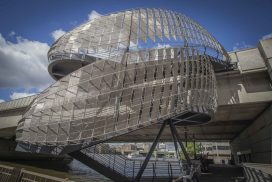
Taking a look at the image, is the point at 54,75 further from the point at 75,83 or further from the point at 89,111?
the point at 89,111

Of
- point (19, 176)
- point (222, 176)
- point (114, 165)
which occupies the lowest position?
point (222, 176)

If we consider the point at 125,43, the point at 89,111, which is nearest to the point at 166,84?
the point at 125,43

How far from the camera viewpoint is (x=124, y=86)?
778 inches

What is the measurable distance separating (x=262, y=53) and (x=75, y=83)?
64.5ft

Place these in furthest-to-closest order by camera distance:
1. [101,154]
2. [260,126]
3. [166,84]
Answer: [260,126] → [101,154] → [166,84]

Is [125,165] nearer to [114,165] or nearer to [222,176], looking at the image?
[114,165]

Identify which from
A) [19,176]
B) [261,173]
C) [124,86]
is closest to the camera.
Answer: [19,176]

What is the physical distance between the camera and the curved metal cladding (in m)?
19.5

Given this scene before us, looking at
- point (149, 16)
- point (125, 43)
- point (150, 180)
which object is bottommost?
point (150, 180)

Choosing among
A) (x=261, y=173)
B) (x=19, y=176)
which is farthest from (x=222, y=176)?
(x=19, y=176)

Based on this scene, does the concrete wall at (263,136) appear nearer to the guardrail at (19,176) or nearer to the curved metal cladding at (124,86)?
the curved metal cladding at (124,86)

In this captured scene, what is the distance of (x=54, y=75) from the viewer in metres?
29.2

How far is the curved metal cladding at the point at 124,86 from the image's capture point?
64.0 ft

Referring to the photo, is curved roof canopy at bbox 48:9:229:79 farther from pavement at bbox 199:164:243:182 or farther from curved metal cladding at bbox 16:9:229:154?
pavement at bbox 199:164:243:182
